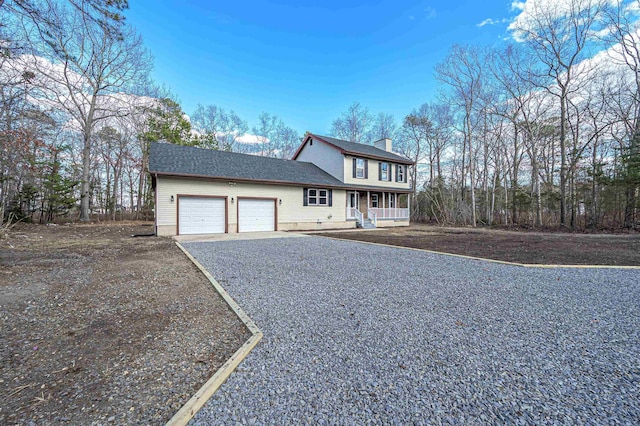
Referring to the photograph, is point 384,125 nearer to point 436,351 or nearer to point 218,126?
point 218,126

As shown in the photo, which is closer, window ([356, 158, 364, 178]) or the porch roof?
the porch roof

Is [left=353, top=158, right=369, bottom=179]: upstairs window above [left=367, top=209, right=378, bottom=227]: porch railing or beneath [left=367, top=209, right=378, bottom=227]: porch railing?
above

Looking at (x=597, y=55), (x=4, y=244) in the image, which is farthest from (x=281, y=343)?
(x=597, y=55)

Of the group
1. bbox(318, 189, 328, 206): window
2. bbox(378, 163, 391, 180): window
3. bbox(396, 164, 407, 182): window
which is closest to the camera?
bbox(318, 189, 328, 206): window

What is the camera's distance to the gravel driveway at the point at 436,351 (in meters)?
1.61

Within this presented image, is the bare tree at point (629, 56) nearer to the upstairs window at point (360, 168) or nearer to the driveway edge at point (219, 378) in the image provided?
the upstairs window at point (360, 168)

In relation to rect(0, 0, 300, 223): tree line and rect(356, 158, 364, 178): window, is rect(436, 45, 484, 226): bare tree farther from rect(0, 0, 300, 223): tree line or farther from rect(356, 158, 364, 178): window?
rect(0, 0, 300, 223): tree line

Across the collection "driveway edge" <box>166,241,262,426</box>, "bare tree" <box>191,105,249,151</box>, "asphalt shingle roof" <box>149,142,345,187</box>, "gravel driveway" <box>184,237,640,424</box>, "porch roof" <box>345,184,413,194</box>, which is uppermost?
"bare tree" <box>191,105,249,151</box>

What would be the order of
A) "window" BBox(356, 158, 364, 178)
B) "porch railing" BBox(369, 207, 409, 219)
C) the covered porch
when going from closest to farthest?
the covered porch
"window" BBox(356, 158, 364, 178)
"porch railing" BBox(369, 207, 409, 219)

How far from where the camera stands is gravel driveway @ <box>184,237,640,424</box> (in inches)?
63.4

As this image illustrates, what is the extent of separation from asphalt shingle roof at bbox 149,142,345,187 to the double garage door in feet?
3.91

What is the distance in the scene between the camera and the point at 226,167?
41.5 ft

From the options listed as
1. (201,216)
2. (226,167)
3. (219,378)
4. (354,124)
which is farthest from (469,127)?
(219,378)

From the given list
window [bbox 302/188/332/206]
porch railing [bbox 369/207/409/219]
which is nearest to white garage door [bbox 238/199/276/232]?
window [bbox 302/188/332/206]
